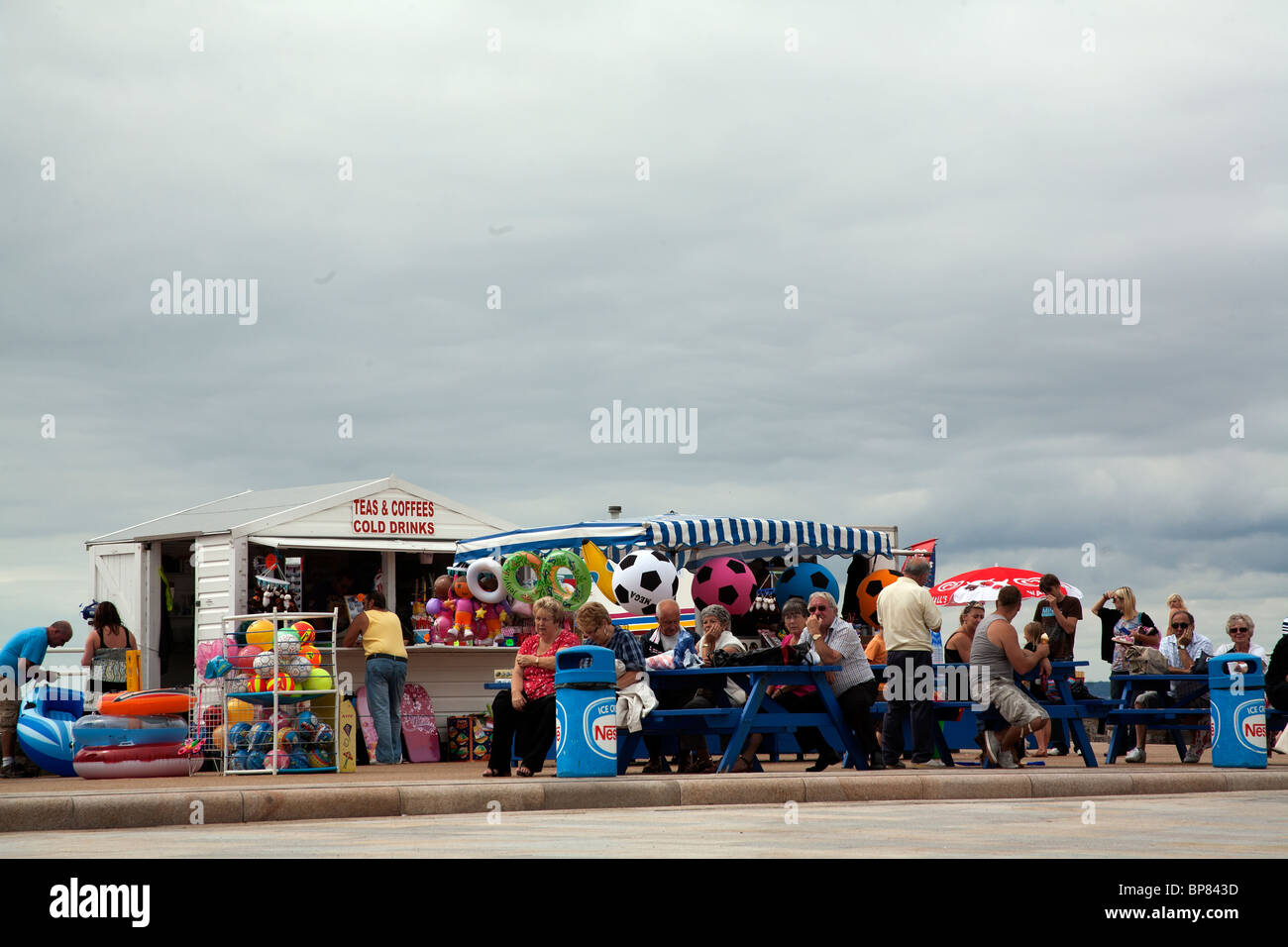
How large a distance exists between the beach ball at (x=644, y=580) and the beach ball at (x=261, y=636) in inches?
153

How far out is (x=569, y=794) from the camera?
34.7ft

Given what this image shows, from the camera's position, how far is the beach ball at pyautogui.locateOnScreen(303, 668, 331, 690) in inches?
596

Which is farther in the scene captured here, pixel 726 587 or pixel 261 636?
pixel 726 587

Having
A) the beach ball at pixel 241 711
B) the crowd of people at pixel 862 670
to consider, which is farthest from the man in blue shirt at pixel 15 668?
the beach ball at pixel 241 711

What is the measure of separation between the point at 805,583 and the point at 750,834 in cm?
1057

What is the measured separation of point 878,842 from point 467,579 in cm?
1138

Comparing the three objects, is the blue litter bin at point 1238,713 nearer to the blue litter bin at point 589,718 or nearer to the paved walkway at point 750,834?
the paved walkway at point 750,834

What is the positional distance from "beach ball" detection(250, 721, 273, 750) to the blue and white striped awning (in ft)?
15.8

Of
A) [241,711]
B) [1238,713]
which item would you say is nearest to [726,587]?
[241,711]

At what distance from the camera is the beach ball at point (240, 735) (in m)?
14.7

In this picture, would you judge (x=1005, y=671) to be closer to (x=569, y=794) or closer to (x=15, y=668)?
(x=569, y=794)
